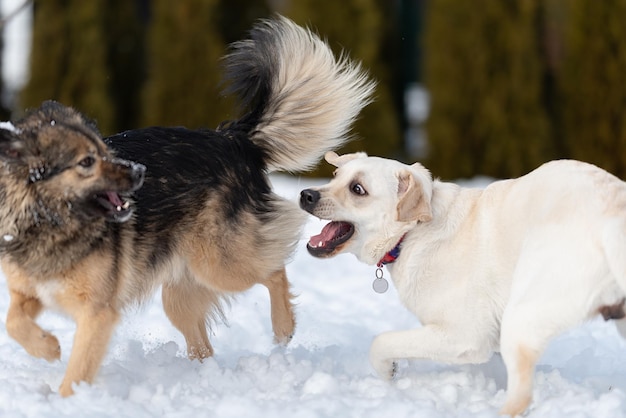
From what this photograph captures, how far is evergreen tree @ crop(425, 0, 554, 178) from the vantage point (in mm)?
10156

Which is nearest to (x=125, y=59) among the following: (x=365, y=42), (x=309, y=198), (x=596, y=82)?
(x=365, y=42)

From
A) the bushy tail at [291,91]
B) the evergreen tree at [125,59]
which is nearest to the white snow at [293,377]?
the bushy tail at [291,91]

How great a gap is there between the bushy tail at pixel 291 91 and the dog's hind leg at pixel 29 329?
1569mm

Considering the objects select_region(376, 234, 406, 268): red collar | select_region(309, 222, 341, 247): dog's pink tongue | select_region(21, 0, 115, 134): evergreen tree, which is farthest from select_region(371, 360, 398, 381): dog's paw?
select_region(21, 0, 115, 134): evergreen tree

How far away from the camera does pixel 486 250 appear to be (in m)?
4.34

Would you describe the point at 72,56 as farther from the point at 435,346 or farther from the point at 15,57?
the point at 435,346

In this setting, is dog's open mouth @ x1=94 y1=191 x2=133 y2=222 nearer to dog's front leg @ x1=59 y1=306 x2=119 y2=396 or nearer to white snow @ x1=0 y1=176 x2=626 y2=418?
dog's front leg @ x1=59 y1=306 x2=119 y2=396

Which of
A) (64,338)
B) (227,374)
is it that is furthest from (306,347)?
(64,338)

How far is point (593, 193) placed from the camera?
3.88m

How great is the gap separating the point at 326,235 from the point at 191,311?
1194 millimetres

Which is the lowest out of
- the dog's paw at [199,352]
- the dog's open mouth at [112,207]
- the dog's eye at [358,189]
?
the dog's paw at [199,352]

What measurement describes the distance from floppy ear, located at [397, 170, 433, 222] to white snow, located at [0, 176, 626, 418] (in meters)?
0.78

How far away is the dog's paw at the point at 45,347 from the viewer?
448 cm

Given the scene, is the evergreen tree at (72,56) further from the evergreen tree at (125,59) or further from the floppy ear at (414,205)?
the floppy ear at (414,205)
